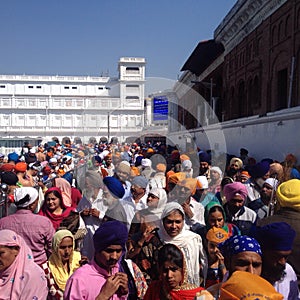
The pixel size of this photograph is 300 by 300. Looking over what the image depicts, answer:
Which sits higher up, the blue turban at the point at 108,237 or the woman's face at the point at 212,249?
the blue turban at the point at 108,237

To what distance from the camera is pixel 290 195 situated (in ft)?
11.4

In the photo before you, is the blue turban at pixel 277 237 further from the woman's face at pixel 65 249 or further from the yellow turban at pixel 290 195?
the woman's face at pixel 65 249

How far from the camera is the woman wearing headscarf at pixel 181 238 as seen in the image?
3389 mm

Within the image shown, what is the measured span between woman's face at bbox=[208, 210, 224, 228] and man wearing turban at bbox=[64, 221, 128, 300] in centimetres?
112

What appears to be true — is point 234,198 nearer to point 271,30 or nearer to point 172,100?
point 271,30

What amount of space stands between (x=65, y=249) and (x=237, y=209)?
1.85m

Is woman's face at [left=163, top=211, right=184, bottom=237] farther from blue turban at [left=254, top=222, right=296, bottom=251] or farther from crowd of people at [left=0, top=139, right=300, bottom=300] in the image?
blue turban at [left=254, top=222, right=296, bottom=251]

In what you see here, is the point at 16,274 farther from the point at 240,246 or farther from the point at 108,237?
the point at 240,246

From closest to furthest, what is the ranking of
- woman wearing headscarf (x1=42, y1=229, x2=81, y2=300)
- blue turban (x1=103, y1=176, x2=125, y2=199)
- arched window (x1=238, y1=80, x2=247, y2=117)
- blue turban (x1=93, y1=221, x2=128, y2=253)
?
blue turban (x1=93, y1=221, x2=128, y2=253)
woman wearing headscarf (x1=42, y1=229, x2=81, y2=300)
blue turban (x1=103, y1=176, x2=125, y2=199)
arched window (x1=238, y1=80, x2=247, y2=117)

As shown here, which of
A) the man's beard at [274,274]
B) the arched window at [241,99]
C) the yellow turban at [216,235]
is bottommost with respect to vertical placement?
the man's beard at [274,274]

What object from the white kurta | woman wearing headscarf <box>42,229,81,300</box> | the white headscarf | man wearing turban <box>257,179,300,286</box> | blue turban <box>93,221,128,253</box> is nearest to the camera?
blue turban <box>93,221,128,253</box>

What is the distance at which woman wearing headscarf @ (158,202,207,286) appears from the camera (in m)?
3.39

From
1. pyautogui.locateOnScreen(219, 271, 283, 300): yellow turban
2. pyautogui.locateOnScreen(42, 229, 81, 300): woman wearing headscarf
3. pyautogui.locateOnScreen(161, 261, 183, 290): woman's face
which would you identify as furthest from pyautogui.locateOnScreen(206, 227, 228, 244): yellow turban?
pyautogui.locateOnScreen(219, 271, 283, 300): yellow turban

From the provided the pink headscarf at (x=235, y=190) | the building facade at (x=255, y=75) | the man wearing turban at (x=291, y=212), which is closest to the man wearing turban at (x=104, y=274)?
the man wearing turban at (x=291, y=212)
